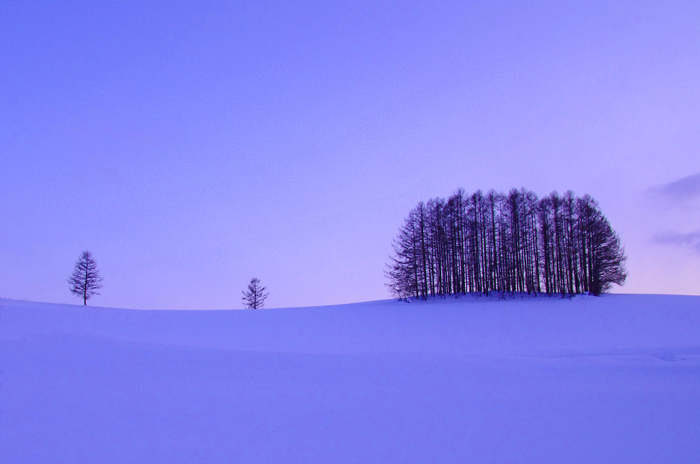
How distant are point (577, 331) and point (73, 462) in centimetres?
1864

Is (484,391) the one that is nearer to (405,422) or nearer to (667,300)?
(405,422)

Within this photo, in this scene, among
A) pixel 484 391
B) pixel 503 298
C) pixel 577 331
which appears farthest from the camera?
pixel 503 298

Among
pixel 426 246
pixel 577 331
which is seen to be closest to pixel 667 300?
pixel 577 331

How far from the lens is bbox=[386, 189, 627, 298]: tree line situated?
3406cm

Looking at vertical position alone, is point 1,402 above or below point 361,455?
above

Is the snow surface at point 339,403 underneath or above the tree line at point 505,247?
underneath

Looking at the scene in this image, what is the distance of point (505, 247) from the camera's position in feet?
114

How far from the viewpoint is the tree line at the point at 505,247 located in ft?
112

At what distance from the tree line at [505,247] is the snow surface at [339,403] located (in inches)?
759

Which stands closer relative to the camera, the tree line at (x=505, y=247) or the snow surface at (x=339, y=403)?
the snow surface at (x=339, y=403)

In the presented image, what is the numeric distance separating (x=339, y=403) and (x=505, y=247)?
2959 cm

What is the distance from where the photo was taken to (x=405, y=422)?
7.32 meters

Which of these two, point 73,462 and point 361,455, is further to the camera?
point 361,455

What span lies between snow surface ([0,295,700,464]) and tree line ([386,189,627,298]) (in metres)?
19.3
